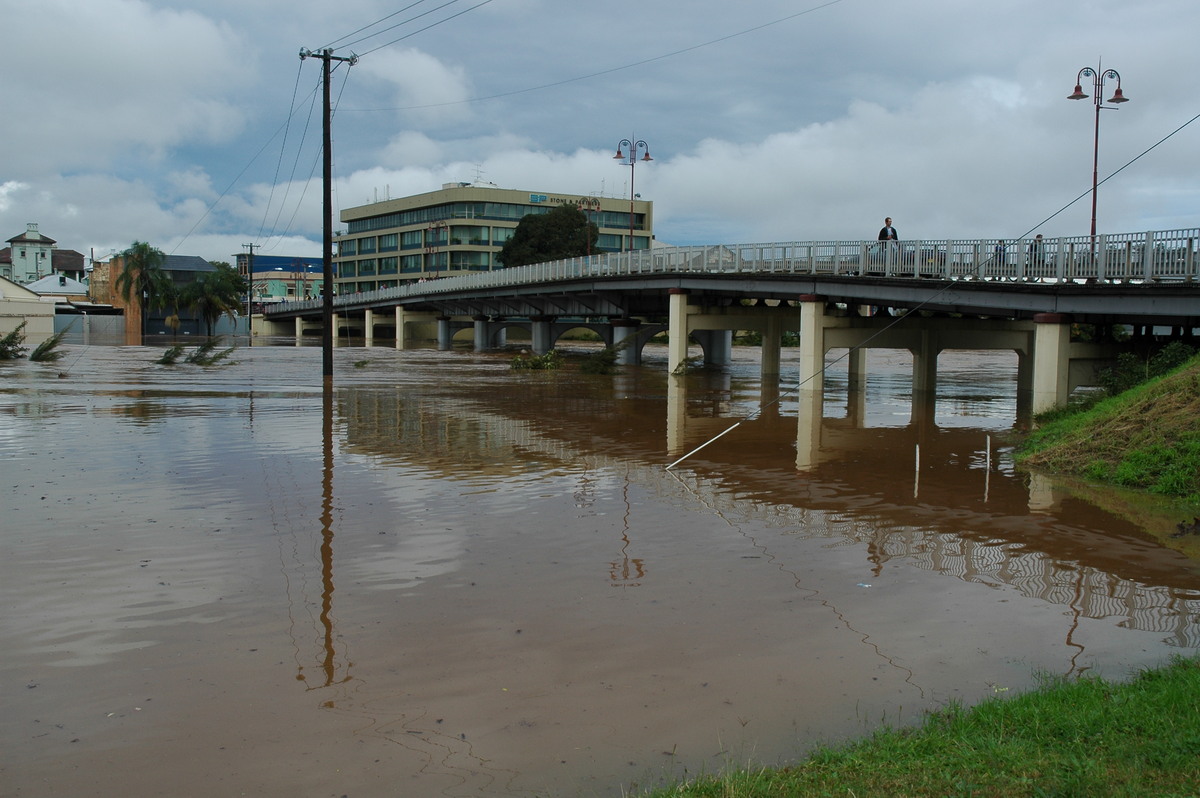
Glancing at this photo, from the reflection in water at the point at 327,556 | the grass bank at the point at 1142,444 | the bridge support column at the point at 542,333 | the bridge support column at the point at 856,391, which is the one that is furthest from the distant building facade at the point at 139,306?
the grass bank at the point at 1142,444

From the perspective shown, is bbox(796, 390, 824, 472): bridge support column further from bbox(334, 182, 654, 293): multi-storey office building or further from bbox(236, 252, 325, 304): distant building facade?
bbox(236, 252, 325, 304): distant building facade

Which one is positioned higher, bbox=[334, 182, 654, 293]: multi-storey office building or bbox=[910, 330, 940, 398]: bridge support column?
bbox=[334, 182, 654, 293]: multi-storey office building

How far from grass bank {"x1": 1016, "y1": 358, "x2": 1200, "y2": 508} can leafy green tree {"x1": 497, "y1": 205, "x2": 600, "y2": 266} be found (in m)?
87.0

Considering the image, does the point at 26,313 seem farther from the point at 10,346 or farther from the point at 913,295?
the point at 913,295

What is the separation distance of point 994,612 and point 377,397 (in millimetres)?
21719

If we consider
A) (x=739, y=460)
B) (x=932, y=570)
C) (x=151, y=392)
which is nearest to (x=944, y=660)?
(x=932, y=570)

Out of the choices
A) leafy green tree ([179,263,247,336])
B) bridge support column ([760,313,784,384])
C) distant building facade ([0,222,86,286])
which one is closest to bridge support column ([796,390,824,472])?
bridge support column ([760,313,784,384])

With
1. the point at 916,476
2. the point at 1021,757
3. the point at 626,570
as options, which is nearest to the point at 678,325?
the point at 916,476

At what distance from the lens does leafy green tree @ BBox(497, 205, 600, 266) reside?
10238 cm

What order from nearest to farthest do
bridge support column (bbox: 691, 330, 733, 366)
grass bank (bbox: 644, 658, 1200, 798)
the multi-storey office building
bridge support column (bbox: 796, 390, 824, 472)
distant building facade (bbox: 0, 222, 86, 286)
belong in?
grass bank (bbox: 644, 658, 1200, 798), bridge support column (bbox: 796, 390, 824, 472), bridge support column (bbox: 691, 330, 733, 366), the multi-storey office building, distant building facade (bbox: 0, 222, 86, 286)

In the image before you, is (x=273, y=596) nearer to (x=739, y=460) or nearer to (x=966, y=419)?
(x=739, y=460)

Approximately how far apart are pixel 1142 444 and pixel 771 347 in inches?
1090

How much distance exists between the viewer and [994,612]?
7.77 meters

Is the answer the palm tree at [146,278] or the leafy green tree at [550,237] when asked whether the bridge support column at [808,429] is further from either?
the palm tree at [146,278]
